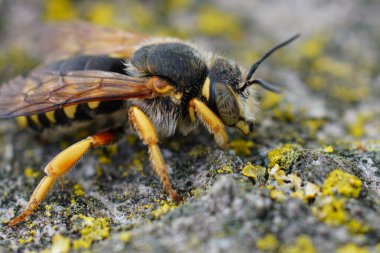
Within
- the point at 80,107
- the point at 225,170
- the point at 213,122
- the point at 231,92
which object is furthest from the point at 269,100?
the point at 80,107

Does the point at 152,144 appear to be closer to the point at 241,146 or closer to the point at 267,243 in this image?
the point at 241,146

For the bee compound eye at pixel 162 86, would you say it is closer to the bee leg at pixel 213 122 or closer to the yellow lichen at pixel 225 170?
the bee leg at pixel 213 122

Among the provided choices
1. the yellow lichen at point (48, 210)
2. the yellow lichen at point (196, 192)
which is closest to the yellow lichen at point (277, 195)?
the yellow lichen at point (196, 192)

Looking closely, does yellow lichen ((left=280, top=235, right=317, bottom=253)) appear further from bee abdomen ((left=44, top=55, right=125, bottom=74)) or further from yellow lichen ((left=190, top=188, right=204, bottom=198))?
bee abdomen ((left=44, top=55, right=125, bottom=74))

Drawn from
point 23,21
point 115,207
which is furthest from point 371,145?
point 23,21

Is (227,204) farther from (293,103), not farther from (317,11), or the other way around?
(317,11)
